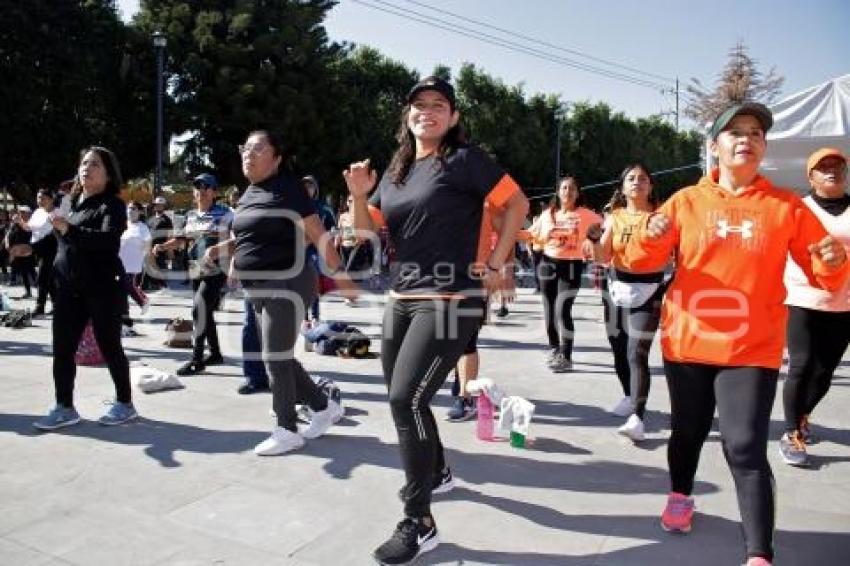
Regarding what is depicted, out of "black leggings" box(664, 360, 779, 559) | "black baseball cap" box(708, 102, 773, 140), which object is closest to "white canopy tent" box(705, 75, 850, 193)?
"black baseball cap" box(708, 102, 773, 140)

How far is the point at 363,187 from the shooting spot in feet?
11.6

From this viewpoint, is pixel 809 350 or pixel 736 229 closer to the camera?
pixel 736 229

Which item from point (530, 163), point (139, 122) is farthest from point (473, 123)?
point (139, 122)

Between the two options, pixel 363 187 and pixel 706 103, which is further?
pixel 706 103

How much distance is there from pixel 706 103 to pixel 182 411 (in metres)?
58.0

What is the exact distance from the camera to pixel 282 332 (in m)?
4.54

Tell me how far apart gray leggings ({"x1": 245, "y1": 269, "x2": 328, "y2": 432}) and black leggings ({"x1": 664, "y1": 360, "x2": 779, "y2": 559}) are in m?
2.43

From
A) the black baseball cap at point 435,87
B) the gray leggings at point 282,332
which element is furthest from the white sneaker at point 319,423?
the black baseball cap at point 435,87

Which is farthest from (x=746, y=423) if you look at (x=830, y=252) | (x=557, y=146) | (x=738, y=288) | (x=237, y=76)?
(x=557, y=146)

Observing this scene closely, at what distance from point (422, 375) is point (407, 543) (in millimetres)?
723

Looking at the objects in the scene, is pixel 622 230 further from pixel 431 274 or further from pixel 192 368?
pixel 192 368

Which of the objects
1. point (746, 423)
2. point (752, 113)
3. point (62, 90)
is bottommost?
point (746, 423)

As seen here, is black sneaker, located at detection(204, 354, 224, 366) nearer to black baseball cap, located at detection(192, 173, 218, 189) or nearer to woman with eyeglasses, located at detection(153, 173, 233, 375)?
woman with eyeglasses, located at detection(153, 173, 233, 375)

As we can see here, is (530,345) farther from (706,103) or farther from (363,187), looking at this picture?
(706,103)
